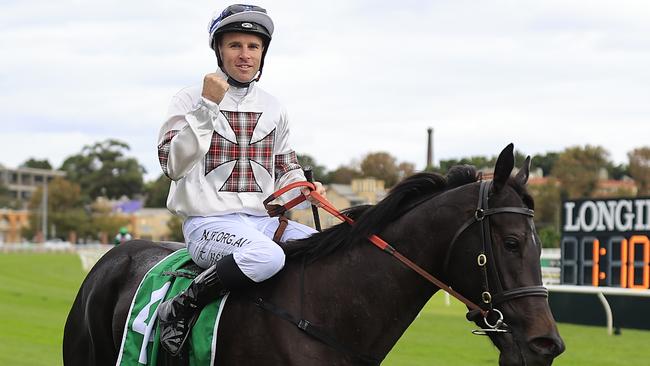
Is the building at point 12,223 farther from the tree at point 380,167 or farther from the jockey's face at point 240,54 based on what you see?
the jockey's face at point 240,54

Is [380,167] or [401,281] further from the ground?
[380,167]

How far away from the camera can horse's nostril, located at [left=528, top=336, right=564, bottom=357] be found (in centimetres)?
330

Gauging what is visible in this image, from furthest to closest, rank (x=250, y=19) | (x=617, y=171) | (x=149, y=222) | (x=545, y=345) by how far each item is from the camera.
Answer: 1. (x=149, y=222)
2. (x=617, y=171)
3. (x=250, y=19)
4. (x=545, y=345)

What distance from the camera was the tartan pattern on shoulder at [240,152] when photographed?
4156 mm

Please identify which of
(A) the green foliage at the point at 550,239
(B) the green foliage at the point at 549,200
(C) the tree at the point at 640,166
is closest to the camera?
(A) the green foliage at the point at 550,239

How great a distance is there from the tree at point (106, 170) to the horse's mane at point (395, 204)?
84.8 meters

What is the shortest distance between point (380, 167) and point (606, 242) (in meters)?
5.62

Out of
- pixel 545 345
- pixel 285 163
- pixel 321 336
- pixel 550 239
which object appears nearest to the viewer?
pixel 545 345

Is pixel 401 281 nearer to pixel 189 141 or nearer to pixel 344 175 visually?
pixel 189 141

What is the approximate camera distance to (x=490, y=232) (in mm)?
3477

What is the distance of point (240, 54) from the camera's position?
4.18m

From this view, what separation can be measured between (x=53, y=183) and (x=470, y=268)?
81.6 meters

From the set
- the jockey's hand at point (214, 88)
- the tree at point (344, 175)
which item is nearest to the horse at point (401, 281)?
the jockey's hand at point (214, 88)

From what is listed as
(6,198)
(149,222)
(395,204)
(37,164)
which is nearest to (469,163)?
(395,204)
